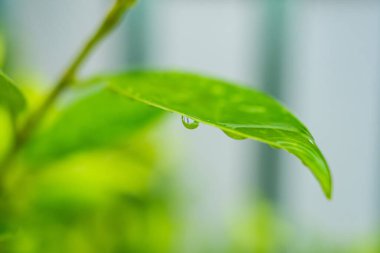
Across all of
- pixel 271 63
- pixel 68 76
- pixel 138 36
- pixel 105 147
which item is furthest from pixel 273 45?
pixel 68 76

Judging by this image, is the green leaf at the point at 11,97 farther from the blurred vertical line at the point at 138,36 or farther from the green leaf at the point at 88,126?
the blurred vertical line at the point at 138,36

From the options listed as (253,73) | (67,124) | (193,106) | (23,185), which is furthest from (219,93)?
(253,73)

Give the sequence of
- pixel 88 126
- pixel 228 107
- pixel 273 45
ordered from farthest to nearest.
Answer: pixel 273 45, pixel 88 126, pixel 228 107

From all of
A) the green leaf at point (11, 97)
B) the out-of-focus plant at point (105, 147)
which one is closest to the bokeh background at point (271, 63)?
the out-of-focus plant at point (105, 147)

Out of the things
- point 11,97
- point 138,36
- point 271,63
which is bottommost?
point 11,97

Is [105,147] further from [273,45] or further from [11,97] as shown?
[273,45]

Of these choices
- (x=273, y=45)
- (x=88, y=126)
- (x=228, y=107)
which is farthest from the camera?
(x=273, y=45)
